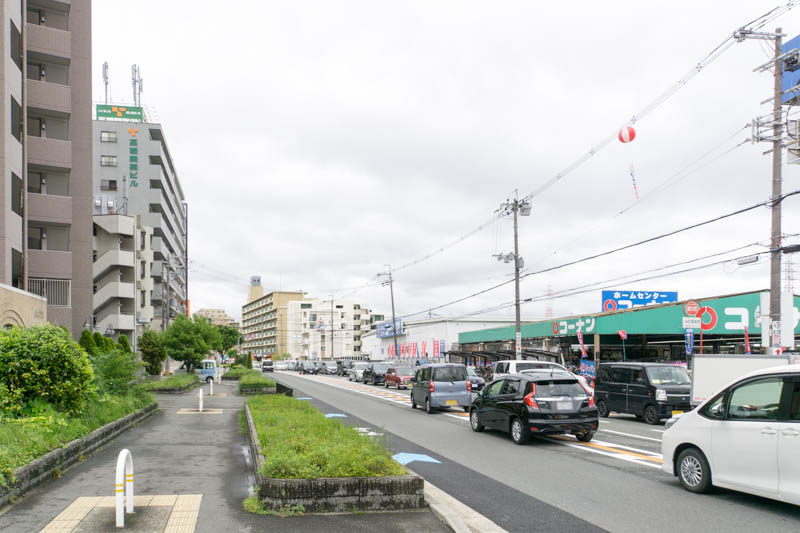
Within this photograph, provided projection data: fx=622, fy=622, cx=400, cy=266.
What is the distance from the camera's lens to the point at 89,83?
37.5m

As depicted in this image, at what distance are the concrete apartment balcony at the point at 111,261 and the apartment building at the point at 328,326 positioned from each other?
283 ft

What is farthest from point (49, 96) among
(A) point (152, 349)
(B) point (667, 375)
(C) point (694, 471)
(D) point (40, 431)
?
(C) point (694, 471)

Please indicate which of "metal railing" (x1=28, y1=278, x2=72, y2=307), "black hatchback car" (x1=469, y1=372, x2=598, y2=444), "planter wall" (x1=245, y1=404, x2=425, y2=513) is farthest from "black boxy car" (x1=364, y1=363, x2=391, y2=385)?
"planter wall" (x1=245, y1=404, x2=425, y2=513)

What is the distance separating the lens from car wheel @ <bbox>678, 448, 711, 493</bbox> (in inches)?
340

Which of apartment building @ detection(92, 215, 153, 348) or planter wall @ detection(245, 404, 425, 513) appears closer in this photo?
planter wall @ detection(245, 404, 425, 513)

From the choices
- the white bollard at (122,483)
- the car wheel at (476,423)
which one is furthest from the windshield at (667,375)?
the white bollard at (122,483)

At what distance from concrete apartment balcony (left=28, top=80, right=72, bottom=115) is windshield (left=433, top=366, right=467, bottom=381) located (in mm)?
25931

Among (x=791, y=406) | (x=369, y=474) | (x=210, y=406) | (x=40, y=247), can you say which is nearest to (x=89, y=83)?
(x=40, y=247)

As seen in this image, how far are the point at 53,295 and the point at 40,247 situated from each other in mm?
3023

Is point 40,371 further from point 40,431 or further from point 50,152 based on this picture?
point 50,152

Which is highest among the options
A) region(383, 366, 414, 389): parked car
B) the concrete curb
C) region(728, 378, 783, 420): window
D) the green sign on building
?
the green sign on building

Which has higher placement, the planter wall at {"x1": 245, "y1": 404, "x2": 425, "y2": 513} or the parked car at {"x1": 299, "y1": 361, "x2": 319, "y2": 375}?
the planter wall at {"x1": 245, "y1": 404, "x2": 425, "y2": 513}

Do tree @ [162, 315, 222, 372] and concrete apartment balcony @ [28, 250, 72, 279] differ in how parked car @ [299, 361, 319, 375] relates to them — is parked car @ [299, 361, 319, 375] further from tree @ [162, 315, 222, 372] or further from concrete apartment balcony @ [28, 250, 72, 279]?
concrete apartment balcony @ [28, 250, 72, 279]

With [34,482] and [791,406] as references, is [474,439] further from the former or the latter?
[34,482]
